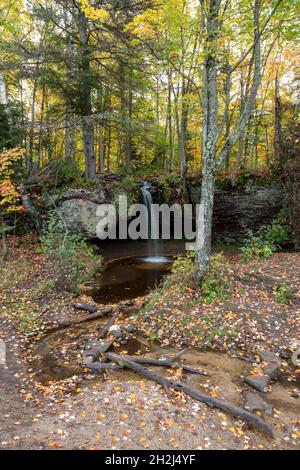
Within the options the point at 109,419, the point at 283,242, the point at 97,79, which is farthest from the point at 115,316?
the point at 97,79

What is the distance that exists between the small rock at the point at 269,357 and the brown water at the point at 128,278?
4059 mm

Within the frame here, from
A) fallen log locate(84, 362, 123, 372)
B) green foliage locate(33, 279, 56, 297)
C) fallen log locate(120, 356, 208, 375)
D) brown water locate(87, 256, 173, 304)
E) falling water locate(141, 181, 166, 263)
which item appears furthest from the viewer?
falling water locate(141, 181, 166, 263)

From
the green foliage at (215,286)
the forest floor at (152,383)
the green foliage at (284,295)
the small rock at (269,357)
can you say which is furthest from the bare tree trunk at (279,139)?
the small rock at (269,357)

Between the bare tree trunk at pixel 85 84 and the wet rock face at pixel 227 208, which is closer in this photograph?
the bare tree trunk at pixel 85 84

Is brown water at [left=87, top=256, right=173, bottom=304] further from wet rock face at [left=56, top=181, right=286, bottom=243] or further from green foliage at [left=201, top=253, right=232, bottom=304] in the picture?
wet rock face at [left=56, top=181, right=286, bottom=243]

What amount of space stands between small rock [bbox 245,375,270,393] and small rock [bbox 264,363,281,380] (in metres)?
0.12

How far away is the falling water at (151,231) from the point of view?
46.9 feet

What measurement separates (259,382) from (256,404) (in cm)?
50

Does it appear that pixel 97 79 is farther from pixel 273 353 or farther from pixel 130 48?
pixel 273 353

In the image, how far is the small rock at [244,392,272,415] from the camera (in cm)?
396

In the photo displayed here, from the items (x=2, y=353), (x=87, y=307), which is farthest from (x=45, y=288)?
(x=2, y=353)

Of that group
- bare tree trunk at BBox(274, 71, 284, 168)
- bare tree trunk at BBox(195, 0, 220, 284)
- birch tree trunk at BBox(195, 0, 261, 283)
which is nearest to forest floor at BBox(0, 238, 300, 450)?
bare tree trunk at BBox(195, 0, 220, 284)

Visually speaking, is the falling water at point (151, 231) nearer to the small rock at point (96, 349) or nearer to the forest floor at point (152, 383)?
the forest floor at point (152, 383)

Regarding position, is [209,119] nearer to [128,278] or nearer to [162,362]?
[162,362]
